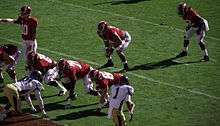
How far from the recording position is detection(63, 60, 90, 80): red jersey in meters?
14.8

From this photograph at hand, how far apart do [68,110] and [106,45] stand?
10.6 feet

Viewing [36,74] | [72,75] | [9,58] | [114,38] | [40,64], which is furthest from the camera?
[114,38]

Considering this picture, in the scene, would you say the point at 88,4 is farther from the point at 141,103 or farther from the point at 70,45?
the point at 141,103

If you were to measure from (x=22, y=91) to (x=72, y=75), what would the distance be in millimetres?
1297

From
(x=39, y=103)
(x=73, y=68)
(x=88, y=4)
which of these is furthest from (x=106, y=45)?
(x=88, y=4)

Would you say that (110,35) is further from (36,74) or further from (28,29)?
(36,74)

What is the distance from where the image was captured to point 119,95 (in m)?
13.3

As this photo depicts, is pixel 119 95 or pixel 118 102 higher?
pixel 119 95

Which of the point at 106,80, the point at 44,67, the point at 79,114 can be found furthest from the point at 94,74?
the point at 44,67

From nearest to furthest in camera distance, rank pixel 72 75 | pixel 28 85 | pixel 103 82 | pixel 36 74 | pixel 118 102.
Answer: pixel 118 102 < pixel 28 85 < pixel 103 82 < pixel 36 74 < pixel 72 75

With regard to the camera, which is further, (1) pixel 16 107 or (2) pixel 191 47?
(2) pixel 191 47

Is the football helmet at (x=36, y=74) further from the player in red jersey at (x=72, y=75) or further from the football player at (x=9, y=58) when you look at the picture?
the football player at (x=9, y=58)

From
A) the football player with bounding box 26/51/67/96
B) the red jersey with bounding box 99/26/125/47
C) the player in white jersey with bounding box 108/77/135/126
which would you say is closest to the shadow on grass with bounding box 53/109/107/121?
the football player with bounding box 26/51/67/96

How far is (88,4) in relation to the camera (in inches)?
918
